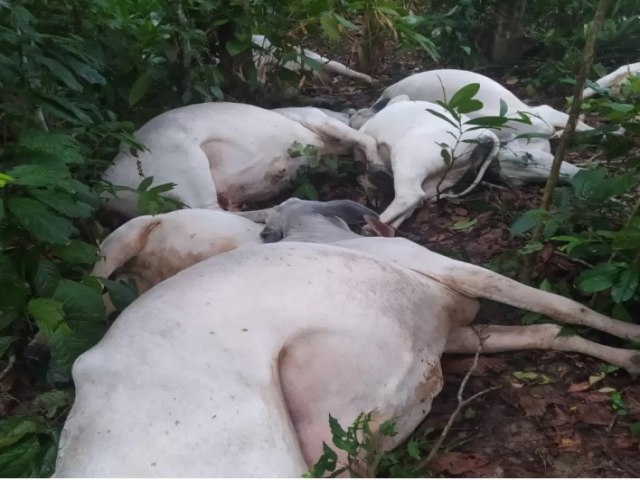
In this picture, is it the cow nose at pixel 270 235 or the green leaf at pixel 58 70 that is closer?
the green leaf at pixel 58 70

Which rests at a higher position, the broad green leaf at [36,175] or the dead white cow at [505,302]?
the broad green leaf at [36,175]

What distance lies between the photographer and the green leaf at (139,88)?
3844mm

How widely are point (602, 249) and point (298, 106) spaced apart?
2774 millimetres

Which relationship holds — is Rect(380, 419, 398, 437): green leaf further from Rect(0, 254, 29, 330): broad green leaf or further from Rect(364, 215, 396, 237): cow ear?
Rect(364, 215, 396, 237): cow ear

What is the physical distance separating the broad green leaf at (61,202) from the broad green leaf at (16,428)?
609mm

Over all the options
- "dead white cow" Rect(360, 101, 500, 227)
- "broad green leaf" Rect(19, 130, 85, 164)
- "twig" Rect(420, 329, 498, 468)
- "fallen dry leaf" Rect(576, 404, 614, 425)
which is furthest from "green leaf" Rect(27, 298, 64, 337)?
"dead white cow" Rect(360, 101, 500, 227)

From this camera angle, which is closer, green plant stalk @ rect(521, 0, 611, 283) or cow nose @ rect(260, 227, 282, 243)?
green plant stalk @ rect(521, 0, 611, 283)

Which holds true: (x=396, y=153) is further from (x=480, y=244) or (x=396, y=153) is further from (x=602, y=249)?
(x=602, y=249)

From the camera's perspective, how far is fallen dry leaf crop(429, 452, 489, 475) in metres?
2.19

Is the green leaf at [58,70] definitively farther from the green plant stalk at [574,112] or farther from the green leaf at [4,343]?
the green plant stalk at [574,112]

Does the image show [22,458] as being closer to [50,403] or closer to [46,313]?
[50,403]

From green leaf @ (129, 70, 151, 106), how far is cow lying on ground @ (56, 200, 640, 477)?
5.32 feet

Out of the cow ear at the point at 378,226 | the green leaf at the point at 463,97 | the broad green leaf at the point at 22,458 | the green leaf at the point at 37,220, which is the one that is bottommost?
the cow ear at the point at 378,226

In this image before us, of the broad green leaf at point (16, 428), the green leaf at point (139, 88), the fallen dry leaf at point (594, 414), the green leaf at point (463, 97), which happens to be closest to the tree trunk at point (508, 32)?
the green leaf at point (463, 97)
